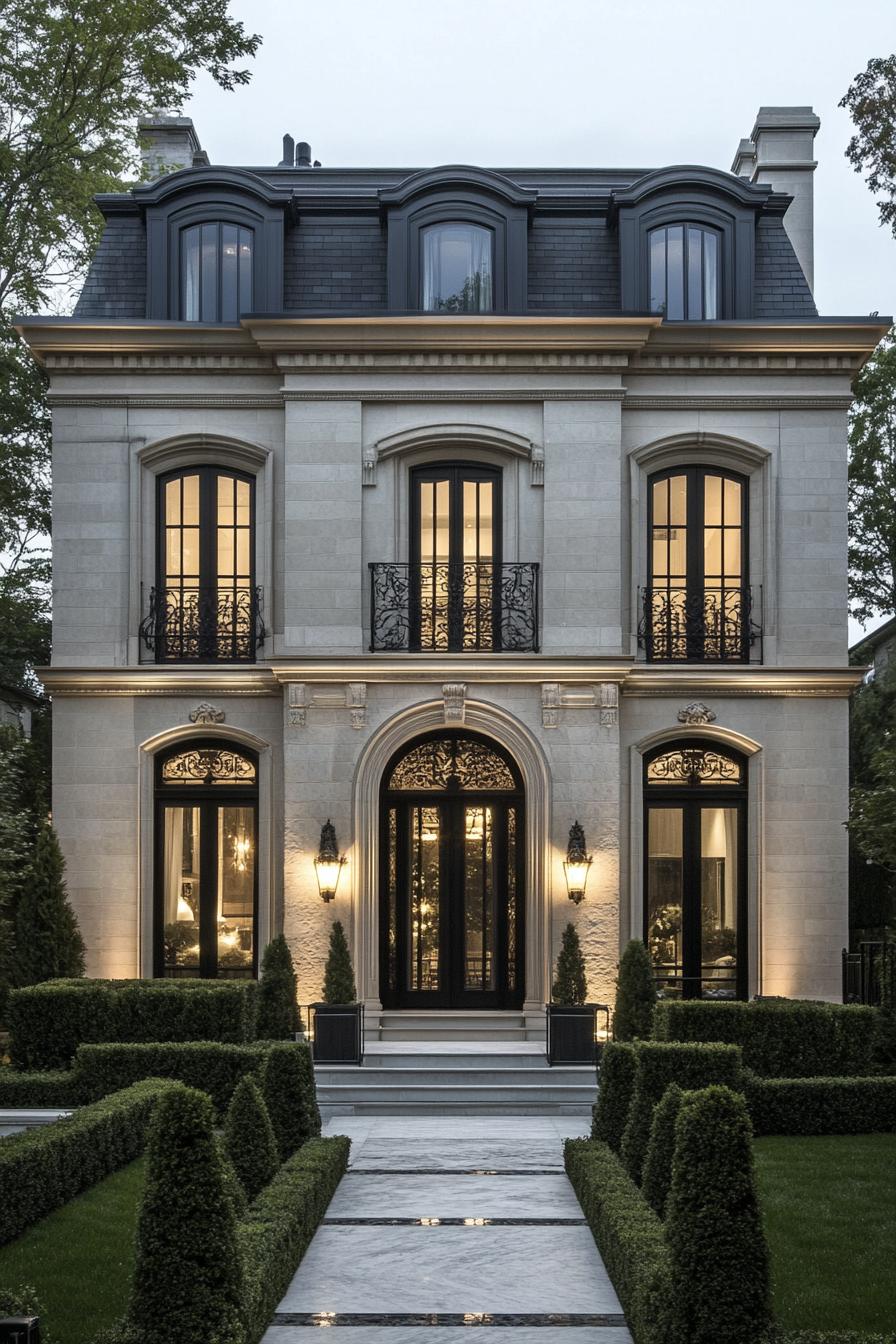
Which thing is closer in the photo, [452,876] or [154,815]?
[452,876]

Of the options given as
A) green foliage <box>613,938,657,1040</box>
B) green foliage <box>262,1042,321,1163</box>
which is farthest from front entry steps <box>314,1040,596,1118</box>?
green foliage <box>262,1042,321,1163</box>

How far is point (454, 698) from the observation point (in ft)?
66.4

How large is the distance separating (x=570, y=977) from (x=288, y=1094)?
22.2 feet

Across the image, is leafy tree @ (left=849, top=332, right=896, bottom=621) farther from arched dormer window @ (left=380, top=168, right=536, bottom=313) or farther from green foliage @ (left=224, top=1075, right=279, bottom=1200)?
green foliage @ (left=224, top=1075, right=279, bottom=1200)

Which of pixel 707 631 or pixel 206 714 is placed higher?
pixel 707 631

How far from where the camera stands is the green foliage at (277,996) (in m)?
18.6

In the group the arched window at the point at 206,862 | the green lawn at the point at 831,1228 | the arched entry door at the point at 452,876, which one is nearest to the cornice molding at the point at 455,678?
the arched window at the point at 206,862

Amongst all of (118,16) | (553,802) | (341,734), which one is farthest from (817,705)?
(118,16)

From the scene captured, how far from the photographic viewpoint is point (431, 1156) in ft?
47.2

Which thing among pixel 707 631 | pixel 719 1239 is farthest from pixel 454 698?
pixel 719 1239

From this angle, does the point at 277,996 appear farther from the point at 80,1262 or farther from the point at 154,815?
the point at 80,1262

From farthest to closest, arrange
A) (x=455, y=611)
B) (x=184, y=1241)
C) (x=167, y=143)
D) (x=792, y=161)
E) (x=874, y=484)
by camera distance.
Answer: (x=874, y=484) < (x=167, y=143) < (x=792, y=161) < (x=455, y=611) < (x=184, y=1241)

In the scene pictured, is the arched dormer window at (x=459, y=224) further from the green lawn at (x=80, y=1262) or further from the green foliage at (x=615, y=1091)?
the green lawn at (x=80, y=1262)

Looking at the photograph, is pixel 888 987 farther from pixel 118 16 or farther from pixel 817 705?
pixel 118 16
